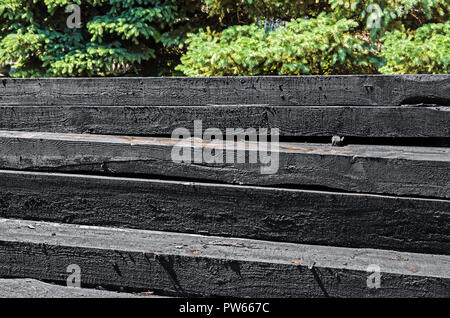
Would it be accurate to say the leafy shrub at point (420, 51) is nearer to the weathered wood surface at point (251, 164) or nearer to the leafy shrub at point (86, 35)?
the leafy shrub at point (86, 35)

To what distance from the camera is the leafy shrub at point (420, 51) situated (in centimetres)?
541

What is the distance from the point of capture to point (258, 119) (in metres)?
1.45

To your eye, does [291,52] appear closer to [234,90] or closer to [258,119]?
[234,90]

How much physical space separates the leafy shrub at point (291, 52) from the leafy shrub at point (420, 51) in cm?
28

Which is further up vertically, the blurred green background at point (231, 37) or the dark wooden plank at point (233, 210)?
the blurred green background at point (231, 37)

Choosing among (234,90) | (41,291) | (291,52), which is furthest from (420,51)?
(41,291)

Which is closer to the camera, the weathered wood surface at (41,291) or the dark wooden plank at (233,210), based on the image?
the dark wooden plank at (233,210)

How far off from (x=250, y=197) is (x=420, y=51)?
4869mm

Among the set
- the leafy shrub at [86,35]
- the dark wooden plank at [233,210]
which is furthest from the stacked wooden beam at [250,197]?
the leafy shrub at [86,35]

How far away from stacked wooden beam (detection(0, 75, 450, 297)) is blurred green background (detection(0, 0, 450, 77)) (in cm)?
428

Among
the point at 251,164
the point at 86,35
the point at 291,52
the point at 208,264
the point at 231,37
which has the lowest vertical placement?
the point at 208,264

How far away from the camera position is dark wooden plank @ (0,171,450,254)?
3.94ft

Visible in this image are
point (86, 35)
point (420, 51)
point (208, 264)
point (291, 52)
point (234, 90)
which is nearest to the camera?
point (208, 264)
